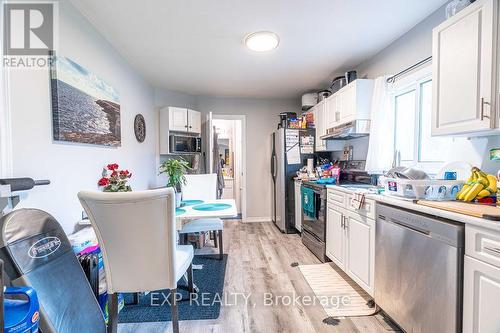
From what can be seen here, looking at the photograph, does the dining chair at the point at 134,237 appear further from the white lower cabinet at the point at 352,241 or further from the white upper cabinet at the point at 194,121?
the white upper cabinet at the point at 194,121

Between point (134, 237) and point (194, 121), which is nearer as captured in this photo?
point (134, 237)

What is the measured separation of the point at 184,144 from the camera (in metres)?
3.87

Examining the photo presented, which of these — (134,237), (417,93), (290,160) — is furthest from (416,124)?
(134,237)

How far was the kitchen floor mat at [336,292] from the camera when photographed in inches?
71.2

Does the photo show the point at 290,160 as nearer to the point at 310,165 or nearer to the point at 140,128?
the point at 310,165

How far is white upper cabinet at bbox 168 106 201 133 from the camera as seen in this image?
3.76 meters

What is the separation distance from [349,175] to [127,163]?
9.58ft

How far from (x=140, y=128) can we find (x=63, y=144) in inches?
61.2

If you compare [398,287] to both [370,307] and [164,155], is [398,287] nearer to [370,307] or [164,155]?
[370,307]

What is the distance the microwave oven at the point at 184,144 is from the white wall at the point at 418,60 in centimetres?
271

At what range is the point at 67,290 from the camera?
1.26 meters

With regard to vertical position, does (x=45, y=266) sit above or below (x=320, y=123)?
below

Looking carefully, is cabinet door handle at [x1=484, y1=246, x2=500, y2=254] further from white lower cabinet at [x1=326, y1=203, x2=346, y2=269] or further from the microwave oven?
the microwave oven

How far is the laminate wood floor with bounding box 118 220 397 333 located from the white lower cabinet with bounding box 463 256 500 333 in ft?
2.26
